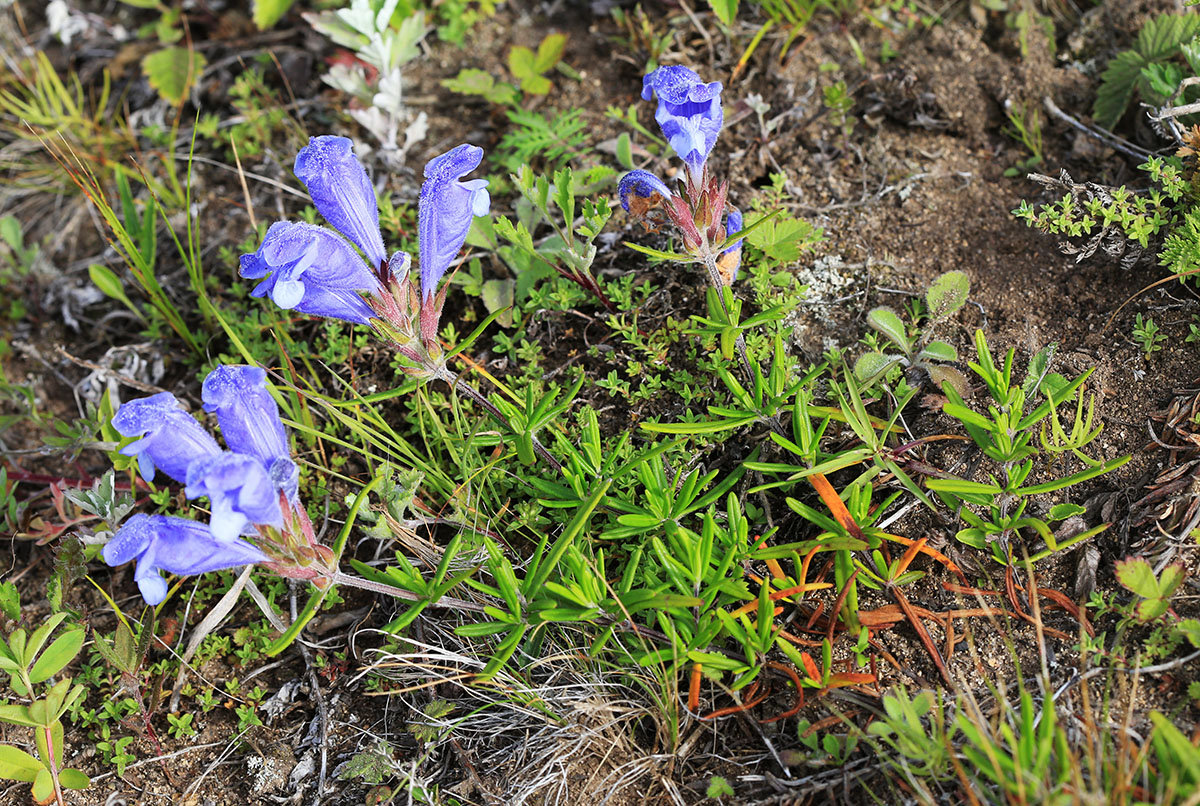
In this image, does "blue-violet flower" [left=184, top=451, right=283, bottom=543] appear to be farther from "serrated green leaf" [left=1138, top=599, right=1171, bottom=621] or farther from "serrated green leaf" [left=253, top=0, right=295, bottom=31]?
"serrated green leaf" [left=253, top=0, right=295, bottom=31]

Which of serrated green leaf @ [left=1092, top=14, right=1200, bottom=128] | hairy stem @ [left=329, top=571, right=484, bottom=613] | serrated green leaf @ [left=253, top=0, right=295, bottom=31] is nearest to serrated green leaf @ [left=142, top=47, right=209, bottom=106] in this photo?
serrated green leaf @ [left=253, top=0, right=295, bottom=31]

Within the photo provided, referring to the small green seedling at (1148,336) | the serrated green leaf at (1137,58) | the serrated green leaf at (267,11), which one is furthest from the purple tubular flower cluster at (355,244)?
the serrated green leaf at (1137,58)

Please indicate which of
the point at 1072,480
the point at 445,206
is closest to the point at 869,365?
the point at 1072,480

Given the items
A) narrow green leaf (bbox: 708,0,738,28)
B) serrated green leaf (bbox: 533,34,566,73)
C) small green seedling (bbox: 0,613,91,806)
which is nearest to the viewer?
small green seedling (bbox: 0,613,91,806)

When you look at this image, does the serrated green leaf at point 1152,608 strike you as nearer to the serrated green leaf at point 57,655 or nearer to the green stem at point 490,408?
the green stem at point 490,408

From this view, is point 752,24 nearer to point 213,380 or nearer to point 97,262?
point 213,380

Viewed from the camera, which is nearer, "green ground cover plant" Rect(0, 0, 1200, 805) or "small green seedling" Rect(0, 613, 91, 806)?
"green ground cover plant" Rect(0, 0, 1200, 805)
